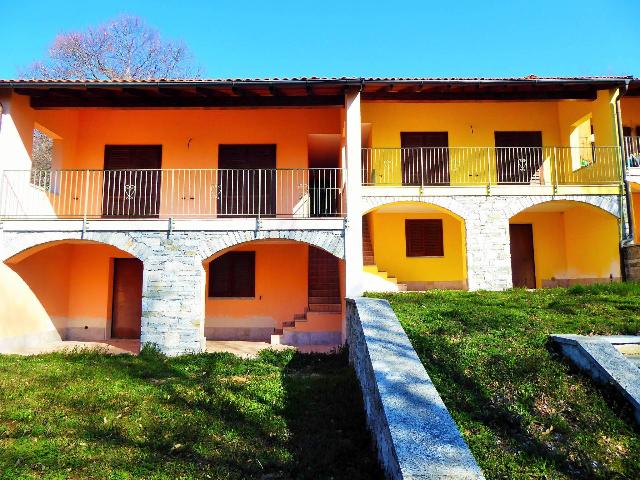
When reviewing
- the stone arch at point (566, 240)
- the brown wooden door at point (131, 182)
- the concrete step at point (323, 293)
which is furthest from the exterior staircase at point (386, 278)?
the brown wooden door at point (131, 182)

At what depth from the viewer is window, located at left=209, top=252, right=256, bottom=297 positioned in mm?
12406

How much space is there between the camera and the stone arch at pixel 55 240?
954cm

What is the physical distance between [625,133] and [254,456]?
1466 cm

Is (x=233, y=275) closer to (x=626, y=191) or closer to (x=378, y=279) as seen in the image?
(x=378, y=279)

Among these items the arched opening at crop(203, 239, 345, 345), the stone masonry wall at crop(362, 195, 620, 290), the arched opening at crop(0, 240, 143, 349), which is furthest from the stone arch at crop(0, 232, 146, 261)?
the stone masonry wall at crop(362, 195, 620, 290)

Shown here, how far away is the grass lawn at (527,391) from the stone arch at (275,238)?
2893 millimetres

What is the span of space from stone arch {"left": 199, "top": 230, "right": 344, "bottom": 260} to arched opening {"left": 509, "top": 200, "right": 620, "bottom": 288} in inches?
248

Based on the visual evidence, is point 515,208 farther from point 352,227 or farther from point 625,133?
point 625,133

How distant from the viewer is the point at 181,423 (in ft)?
15.9

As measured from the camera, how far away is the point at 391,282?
1226 centimetres

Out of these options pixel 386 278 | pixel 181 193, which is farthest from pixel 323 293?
pixel 181 193

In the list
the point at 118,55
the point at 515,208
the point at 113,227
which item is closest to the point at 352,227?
the point at 515,208

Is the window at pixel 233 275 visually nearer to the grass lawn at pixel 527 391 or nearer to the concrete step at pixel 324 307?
the concrete step at pixel 324 307

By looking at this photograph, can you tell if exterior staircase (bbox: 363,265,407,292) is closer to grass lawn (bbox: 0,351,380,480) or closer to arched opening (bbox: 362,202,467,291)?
arched opening (bbox: 362,202,467,291)
